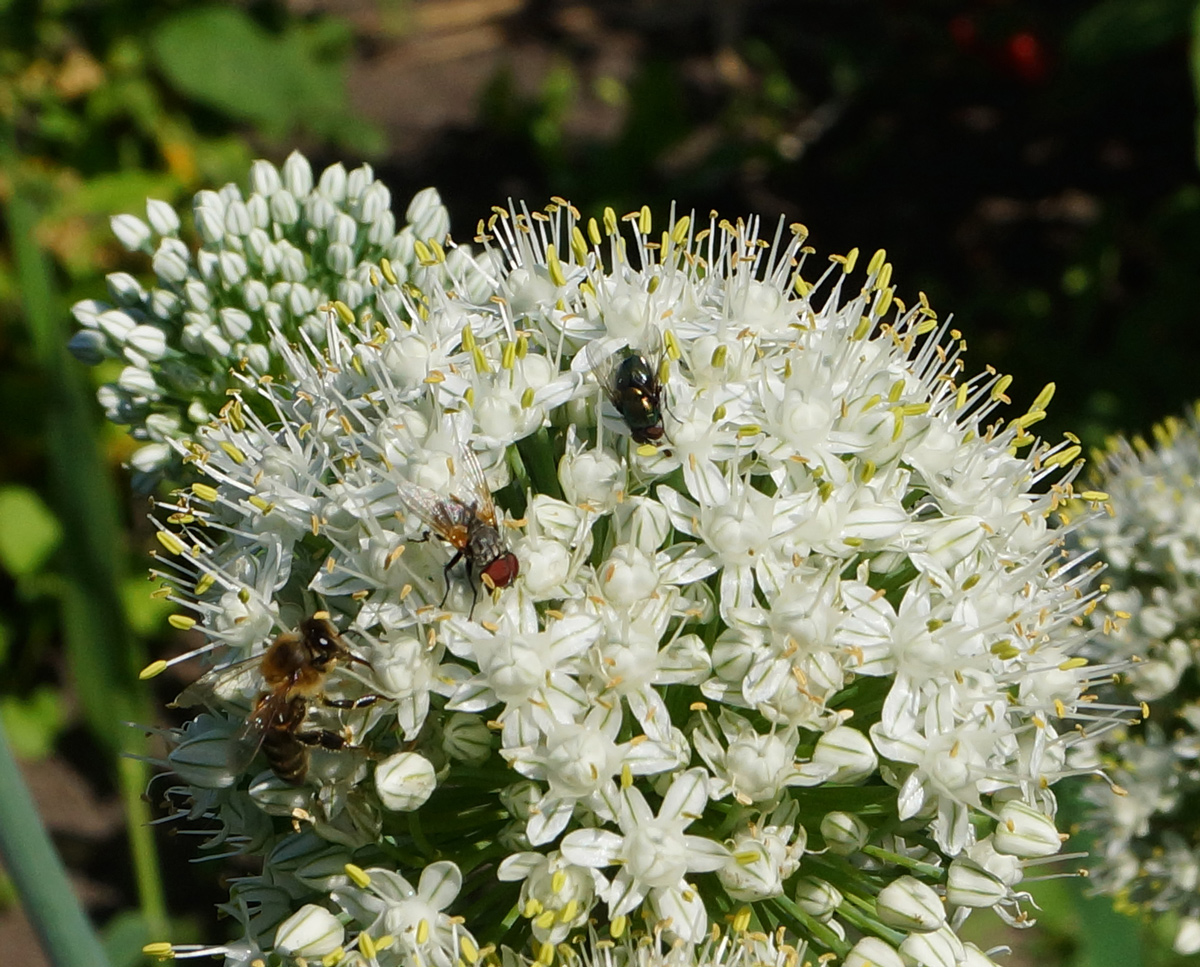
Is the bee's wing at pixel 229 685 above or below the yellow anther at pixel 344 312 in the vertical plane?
below

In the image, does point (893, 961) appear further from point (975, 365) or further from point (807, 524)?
point (975, 365)

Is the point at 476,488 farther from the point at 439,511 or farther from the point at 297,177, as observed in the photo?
the point at 297,177

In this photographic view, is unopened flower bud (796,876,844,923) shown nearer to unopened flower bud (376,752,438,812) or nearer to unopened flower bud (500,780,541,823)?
unopened flower bud (500,780,541,823)

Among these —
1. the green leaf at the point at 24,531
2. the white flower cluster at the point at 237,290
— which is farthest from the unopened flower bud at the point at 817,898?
the green leaf at the point at 24,531

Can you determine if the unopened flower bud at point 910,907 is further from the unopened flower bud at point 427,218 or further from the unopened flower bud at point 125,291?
the unopened flower bud at point 125,291

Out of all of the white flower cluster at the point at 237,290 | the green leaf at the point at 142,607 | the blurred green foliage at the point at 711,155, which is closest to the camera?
the white flower cluster at the point at 237,290

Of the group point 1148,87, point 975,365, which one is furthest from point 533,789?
point 1148,87

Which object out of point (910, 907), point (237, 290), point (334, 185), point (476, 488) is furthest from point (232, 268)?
point (910, 907)
